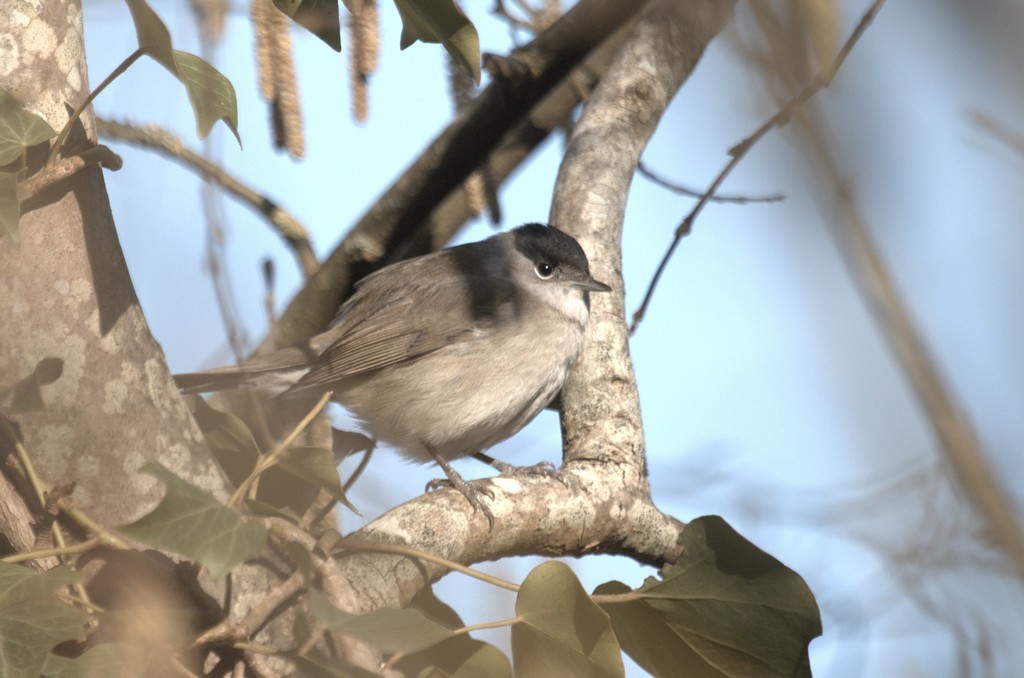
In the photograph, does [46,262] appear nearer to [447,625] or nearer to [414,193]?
[447,625]

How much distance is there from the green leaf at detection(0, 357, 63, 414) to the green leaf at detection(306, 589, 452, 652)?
73 cm

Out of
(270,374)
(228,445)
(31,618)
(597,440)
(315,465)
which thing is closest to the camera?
(31,618)

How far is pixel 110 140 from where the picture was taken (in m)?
4.13

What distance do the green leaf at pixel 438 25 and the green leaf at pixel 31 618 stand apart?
1312 millimetres

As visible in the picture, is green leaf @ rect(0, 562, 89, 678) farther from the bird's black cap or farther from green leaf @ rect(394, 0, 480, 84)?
the bird's black cap

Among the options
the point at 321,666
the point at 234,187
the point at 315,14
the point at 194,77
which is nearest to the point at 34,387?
the point at 194,77

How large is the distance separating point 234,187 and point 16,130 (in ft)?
9.16

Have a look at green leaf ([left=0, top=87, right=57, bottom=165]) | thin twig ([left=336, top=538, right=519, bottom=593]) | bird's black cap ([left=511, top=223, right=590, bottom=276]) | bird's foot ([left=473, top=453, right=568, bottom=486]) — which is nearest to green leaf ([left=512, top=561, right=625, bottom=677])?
thin twig ([left=336, top=538, right=519, bottom=593])

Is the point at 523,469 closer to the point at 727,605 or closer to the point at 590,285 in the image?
the point at 590,285

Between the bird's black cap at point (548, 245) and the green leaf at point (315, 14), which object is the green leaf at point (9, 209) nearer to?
the green leaf at point (315, 14)

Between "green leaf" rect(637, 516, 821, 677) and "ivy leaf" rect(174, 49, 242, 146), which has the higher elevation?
"ivy leaf" rect(174, 49, 242, 146)

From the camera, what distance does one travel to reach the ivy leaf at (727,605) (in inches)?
87.4

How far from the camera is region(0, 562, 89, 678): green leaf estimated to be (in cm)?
163

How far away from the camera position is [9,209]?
181 centimetres
